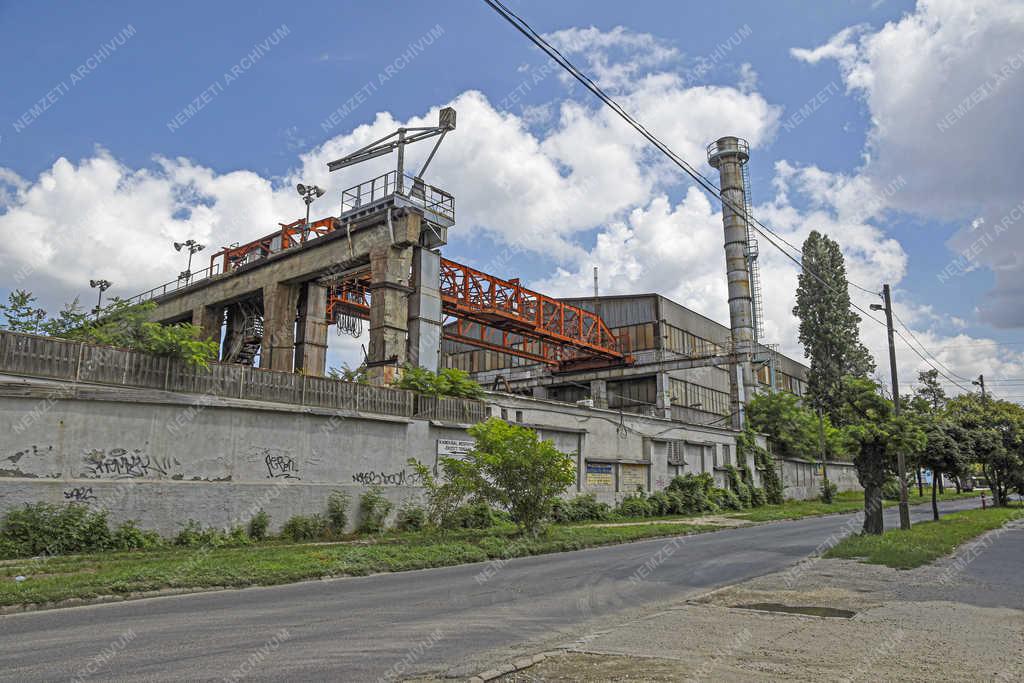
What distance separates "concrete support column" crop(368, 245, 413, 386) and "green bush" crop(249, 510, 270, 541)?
8.08 meters

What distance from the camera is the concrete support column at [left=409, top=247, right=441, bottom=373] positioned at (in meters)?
26.2

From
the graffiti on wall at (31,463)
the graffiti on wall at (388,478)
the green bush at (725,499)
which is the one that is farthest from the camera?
the green bush at (725,499)

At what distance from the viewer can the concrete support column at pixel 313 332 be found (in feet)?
103

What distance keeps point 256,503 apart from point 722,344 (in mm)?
50315

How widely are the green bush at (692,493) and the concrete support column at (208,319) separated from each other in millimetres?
24956

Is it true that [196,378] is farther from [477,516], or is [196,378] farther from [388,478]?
[477,516]

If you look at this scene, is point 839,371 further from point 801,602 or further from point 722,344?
point 801,602

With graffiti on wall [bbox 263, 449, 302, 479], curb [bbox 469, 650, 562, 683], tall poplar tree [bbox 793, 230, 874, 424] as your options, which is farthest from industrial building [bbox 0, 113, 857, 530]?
curb [bbox 469, 650, 562, 683]

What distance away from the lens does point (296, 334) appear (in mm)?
33219

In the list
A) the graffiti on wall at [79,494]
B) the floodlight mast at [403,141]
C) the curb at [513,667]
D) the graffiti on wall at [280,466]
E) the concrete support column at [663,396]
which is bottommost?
the curb at [513,667]

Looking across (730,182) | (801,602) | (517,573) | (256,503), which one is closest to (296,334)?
(256,503)

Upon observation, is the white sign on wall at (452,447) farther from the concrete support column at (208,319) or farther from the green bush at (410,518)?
the concrete support column at (208,319)

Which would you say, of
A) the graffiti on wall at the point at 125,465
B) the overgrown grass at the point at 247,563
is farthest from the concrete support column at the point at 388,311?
the graffiti on wall at the point at 125,465

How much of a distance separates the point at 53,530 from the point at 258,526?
4.47 m
